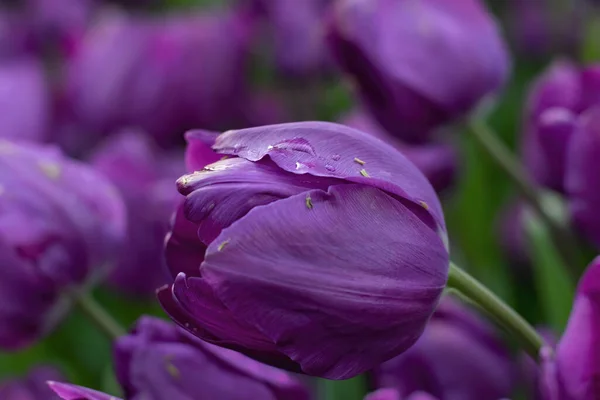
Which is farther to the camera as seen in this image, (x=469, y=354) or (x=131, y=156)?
(x=131, y=156)

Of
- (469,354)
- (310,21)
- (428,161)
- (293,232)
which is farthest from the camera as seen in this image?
(310,21)

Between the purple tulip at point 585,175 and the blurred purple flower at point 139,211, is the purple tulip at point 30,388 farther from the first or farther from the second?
the purple tulip at point 585,175

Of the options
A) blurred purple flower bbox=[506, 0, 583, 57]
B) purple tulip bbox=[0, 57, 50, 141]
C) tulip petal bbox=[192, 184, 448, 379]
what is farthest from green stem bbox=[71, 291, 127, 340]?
blurred purple flower bbox=[506, 0, 583, 57]

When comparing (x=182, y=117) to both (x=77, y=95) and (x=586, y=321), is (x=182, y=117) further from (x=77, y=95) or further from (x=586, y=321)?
(x=586, y=321)

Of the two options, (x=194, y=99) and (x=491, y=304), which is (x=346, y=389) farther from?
(x=194, y=99)

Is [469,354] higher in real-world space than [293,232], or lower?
lower

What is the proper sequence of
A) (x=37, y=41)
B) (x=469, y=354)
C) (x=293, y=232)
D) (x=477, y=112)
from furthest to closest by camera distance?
(x=37, y=41) → (x=477, y=112) → (x=469, y=354) → (x=293, y=232)

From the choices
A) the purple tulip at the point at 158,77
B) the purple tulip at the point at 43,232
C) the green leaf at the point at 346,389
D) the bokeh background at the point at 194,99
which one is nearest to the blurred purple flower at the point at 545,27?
the bokeh background at the point at 194,99

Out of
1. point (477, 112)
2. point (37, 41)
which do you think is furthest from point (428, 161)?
point (37, 41)
